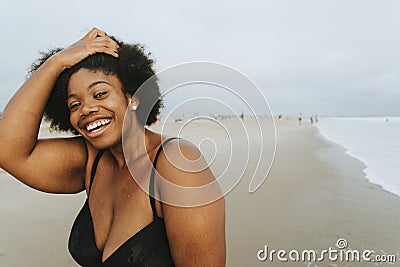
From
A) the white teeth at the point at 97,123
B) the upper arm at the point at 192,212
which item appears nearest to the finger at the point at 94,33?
the white teeth at the point at 97,123

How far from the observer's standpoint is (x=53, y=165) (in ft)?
6.38

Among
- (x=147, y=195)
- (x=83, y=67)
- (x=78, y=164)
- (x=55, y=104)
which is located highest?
(x=83, y=67)

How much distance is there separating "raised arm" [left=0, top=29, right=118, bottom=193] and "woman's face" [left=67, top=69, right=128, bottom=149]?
4.2 inches

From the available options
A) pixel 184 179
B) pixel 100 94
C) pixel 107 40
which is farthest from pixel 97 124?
pixel 184 179

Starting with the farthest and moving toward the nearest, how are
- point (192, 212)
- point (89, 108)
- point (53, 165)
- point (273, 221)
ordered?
point (273, 221), point (53, 165), point (89, 108), point (192, 212)

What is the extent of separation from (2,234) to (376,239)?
459 cm

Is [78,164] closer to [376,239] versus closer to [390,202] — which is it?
[376,239]

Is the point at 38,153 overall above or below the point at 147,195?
above

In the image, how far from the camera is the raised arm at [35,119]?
65.4 inches

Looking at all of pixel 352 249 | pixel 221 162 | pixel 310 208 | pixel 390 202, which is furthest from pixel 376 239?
pixel 221 162

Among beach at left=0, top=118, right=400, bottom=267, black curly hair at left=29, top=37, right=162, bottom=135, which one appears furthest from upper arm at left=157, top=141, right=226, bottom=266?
beach at left=0, top=118, right=400, bottom=267

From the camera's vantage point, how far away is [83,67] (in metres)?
1.67

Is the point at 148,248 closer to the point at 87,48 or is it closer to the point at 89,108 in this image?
the point at 89,108

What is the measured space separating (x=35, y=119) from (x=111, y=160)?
1.57 ft
